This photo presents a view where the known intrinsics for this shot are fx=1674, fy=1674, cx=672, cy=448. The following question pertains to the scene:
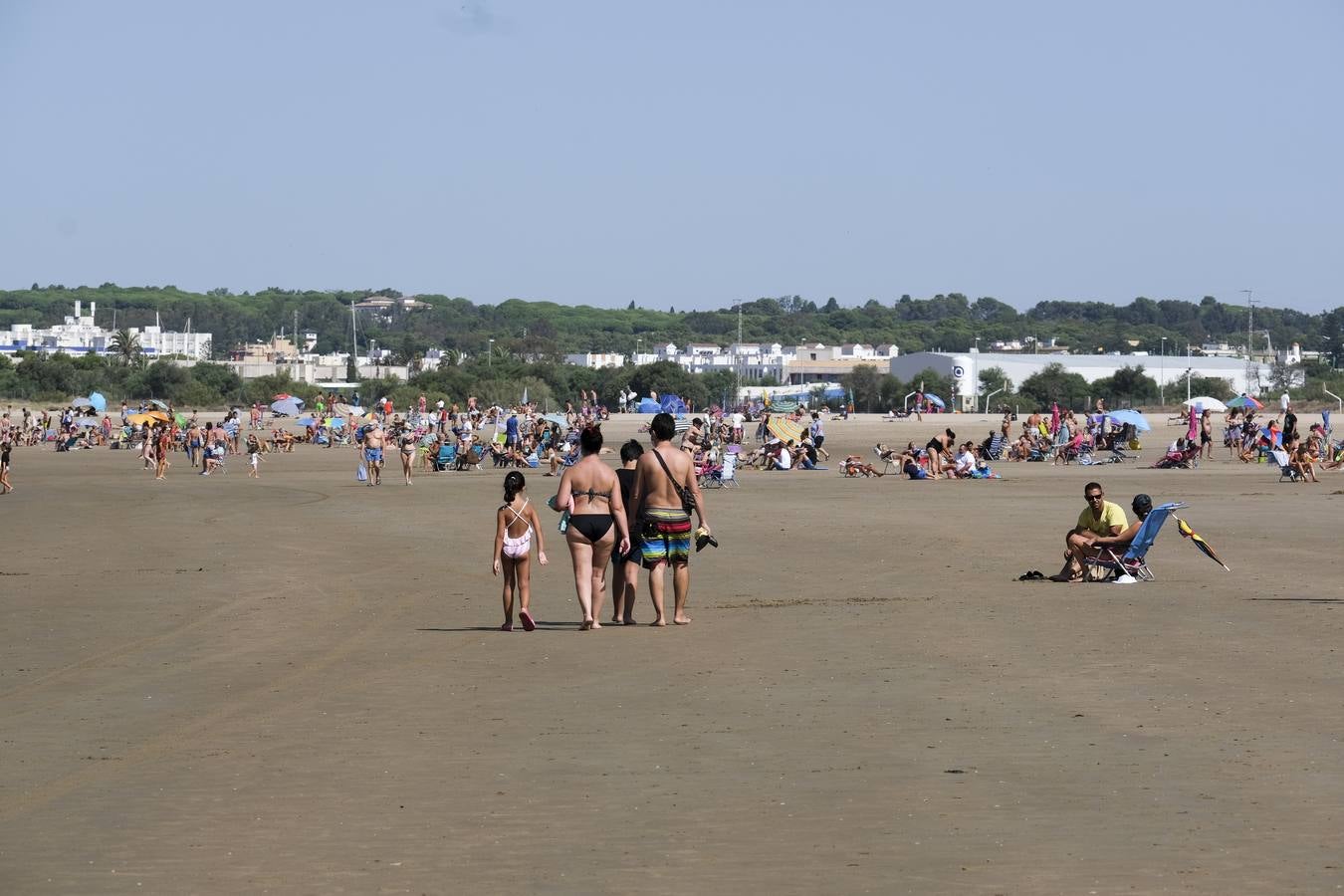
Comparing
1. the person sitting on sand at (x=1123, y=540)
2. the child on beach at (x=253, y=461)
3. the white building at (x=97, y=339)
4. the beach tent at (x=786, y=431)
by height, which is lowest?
the child on beach at (x=253, y=461)

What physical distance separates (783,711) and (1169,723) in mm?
1651

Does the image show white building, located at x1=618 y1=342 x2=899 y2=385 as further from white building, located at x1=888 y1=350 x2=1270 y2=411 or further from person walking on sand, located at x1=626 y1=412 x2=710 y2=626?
person walking on sand, located at x1=626 y1=412 x2=710 y2=626

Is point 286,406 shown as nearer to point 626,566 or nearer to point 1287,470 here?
point 1287,470

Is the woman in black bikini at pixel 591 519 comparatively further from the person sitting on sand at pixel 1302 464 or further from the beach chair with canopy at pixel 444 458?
the beach chair with canopy at pixel 444 458

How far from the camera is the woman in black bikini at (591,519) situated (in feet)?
32.4

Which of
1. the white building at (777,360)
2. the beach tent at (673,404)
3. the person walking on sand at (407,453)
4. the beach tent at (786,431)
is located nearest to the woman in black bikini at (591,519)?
the person walking on sand at (407,453)

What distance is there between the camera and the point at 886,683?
8.14 metres

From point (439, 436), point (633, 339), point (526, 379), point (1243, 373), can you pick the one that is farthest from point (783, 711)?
point (633, 339)

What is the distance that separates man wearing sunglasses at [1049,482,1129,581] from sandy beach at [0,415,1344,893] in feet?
1.24

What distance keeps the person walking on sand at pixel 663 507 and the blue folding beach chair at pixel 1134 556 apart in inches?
146

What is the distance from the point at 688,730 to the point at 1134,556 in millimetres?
6276

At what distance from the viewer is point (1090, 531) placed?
12.6m

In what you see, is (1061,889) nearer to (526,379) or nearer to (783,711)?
(783,711)

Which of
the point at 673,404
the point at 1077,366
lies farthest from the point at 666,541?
the point at 1077,366
